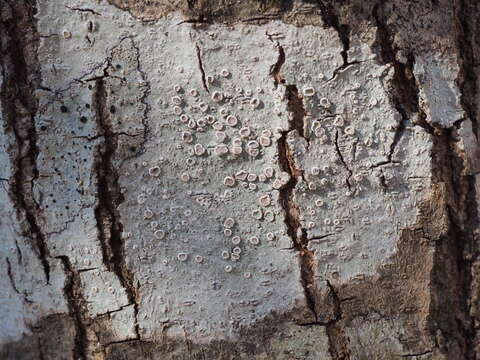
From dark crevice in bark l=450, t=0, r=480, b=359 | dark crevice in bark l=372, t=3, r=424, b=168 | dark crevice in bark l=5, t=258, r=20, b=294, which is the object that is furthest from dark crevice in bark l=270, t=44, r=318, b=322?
dark crevice in bark l=5, t=258, r=20, b=294

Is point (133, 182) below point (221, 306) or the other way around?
the other way around

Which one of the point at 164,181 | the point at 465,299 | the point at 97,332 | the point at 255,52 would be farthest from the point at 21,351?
the point at 465,299

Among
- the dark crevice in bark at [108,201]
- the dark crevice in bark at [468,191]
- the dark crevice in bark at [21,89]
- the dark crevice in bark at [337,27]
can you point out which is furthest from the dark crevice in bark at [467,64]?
the dark crevice in bark at [21,89]

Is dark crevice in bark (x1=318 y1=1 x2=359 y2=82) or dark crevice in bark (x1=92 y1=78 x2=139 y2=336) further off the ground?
dark crevice in bark (x1=318 y1=1 x2=359 y2=82)

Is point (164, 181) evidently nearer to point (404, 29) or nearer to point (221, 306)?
point (221, 306)

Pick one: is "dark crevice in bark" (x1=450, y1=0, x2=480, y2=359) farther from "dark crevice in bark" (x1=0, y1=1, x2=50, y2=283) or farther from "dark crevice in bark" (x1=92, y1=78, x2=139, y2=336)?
"dark crevice in bark" (x1=0, y1=1, x2=50, y2=283)

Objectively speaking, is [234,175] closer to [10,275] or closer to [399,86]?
[399,86]
